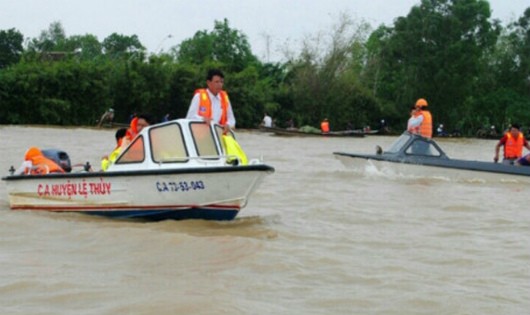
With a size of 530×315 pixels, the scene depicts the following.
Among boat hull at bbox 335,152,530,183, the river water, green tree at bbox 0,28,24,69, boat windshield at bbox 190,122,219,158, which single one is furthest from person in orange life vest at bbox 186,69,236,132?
green tree at bbox 0,28,24,69

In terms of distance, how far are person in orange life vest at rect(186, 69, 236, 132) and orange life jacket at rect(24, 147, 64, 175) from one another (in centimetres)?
211

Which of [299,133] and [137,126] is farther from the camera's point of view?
[299,133]

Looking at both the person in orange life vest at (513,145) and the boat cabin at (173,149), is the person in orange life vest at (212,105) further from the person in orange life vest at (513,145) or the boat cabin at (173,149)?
the person in orange life vest at (513,145)

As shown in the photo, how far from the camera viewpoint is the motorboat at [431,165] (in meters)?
18.4

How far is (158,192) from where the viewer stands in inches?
428

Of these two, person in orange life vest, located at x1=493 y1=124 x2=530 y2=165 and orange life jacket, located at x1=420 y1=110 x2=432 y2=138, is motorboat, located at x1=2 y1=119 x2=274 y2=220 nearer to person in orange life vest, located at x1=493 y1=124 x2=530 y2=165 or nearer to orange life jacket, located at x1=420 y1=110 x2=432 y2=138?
orange life jacket, located at x1=420 y1=110 x2=432 y2=138

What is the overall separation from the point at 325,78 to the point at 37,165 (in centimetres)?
4819

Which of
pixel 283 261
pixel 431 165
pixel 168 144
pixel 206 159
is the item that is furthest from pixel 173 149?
pixel 431 165

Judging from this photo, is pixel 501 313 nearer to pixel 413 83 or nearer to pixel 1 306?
pixel 1 306

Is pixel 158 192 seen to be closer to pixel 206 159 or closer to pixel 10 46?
pixel 206 159

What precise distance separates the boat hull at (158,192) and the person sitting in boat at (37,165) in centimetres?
54

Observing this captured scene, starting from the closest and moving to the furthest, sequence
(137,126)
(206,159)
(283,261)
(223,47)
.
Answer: (283,261) < (206,159) < (137,126) < (223,47)

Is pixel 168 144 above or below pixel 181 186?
above

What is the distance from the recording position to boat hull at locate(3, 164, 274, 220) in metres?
10.7
